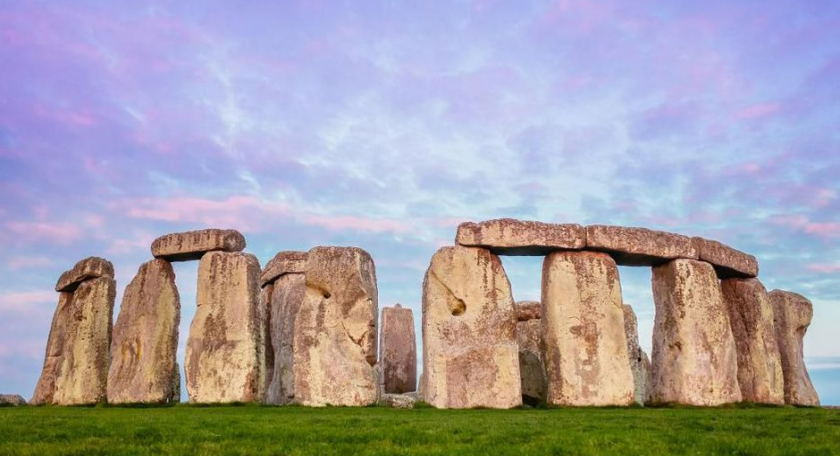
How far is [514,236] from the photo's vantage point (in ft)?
62.8

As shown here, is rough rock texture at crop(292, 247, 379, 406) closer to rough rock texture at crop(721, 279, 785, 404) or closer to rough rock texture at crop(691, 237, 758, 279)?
rough rock texture at crop(691, 237, 758, 279)

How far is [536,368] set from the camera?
70.9 ft

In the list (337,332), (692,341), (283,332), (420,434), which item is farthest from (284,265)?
(420,434)

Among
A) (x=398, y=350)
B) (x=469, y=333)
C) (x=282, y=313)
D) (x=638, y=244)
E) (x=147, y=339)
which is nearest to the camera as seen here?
(x=469, y=333)

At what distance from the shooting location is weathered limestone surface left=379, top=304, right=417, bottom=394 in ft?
90.8

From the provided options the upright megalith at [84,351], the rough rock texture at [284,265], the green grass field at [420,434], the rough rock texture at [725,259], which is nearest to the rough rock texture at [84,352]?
the upright megalith at [84,351]

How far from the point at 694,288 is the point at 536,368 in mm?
4493

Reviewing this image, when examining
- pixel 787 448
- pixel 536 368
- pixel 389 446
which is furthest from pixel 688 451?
pixel 536 368

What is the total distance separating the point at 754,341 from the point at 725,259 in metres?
2.46

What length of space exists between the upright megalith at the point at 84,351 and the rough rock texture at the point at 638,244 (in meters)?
13.8

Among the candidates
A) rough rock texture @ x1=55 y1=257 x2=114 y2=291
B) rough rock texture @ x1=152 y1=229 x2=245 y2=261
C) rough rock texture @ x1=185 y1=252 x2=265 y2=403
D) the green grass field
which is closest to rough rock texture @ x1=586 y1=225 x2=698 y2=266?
the green grass field

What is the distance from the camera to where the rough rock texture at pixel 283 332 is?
23547 mm

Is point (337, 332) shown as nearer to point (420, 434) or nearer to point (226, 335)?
point (226, 335)

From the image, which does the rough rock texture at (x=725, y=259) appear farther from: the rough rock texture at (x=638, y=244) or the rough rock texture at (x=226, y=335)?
the rough rock texture at (x=226, y=335)
